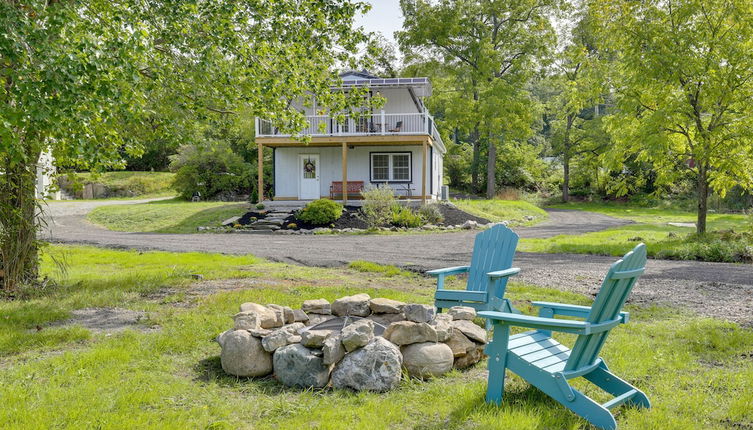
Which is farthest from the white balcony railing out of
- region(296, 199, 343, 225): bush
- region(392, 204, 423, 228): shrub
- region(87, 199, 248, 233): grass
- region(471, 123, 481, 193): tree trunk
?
region(471, 123, 481, 193): tree trunk

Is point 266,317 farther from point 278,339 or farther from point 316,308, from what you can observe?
point 316,308

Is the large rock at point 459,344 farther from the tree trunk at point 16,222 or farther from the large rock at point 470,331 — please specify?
the tree trunk at point 16,222

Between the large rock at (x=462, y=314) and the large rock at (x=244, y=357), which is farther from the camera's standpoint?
the large rock at (x=462, y=314)

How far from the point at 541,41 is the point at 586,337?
1134 inches

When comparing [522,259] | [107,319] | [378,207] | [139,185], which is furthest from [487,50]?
[107,319]

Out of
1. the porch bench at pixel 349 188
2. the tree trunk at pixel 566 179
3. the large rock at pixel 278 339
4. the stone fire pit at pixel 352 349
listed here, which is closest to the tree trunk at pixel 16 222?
the stone fire pit at pixel 352 349

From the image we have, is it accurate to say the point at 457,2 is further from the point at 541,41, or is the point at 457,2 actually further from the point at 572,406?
the point at 572,406

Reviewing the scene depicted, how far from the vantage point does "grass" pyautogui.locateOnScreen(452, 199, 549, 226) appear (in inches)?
834

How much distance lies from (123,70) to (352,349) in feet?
11.2

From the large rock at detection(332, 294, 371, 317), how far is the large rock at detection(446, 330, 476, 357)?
0.90m

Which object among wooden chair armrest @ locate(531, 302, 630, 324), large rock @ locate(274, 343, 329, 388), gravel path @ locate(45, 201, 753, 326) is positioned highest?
wooden chair armrest @ locate(531, 302, 630, 324)

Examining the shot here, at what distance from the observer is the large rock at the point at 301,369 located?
380cm

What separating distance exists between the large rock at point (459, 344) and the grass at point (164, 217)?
16.0 m

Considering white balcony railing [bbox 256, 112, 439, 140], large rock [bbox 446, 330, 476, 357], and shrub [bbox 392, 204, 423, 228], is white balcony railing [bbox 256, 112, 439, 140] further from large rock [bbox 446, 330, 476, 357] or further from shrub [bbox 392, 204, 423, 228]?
large rock [bbox 446, 330, 476, 357]
